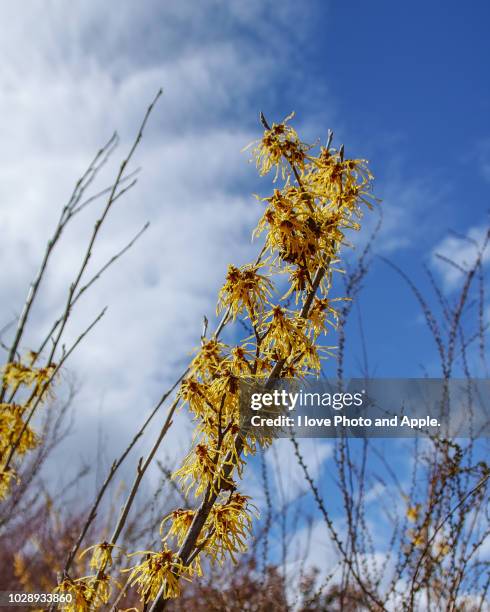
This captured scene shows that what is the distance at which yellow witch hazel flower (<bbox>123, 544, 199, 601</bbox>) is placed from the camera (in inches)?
62.9

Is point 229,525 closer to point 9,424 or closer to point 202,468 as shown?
point 202,468

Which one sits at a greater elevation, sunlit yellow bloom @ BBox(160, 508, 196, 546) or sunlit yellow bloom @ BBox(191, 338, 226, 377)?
sunlit yellow bloom @ BBox(191, 338, 226, 377)

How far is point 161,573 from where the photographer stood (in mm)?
1612

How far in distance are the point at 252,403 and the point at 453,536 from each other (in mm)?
1969

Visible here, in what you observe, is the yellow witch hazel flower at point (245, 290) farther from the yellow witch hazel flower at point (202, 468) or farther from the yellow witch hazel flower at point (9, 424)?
the yellow witch hazel flower at point (9, 424)

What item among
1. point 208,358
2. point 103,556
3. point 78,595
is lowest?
point 78,595

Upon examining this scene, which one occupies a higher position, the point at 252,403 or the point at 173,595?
the point at 252,403

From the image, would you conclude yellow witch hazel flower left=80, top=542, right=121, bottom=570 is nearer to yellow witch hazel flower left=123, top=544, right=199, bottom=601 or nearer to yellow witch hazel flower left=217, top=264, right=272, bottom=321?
yellow witch hazel flower left=123, top=544, right=199, bottom=601

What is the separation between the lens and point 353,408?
3410mm

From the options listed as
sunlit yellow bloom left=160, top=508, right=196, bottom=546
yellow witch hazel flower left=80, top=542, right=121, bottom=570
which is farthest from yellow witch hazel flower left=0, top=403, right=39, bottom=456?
sunlit yellow bloom left=160, top=508, right=196, bottom=546

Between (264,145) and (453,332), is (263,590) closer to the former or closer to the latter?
(453,332)

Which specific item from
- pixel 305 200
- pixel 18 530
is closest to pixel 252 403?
pixel 305 200

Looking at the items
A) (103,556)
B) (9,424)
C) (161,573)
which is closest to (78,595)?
(103,556)

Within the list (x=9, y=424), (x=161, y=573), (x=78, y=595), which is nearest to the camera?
(x=161, y=573)
